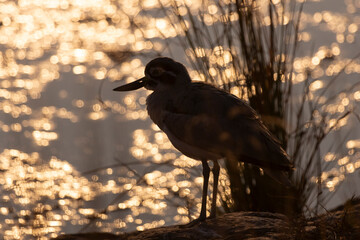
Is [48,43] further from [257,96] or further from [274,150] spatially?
[274,150]

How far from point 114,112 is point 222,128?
4.46 m

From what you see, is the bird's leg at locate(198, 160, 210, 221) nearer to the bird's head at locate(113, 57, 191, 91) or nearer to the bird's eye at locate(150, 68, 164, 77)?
the bird's head at locate(113, 57, 191, 91)

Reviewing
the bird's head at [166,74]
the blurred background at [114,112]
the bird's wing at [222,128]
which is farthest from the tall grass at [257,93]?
the bird's wing at [222,128]

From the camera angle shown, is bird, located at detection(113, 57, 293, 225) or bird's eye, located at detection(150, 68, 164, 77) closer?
bird, located at detection(113, 57, 293, 225)

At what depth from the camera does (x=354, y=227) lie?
5.95 metres

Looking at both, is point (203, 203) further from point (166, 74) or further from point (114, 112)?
point (114, 112)

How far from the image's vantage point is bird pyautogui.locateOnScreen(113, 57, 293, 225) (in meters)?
6.18

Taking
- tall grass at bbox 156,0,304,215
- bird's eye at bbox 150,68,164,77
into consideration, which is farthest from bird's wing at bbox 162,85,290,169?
tall grass at bbox 156,0,304,215

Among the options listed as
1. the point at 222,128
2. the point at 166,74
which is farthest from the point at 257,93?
the point at 222,128

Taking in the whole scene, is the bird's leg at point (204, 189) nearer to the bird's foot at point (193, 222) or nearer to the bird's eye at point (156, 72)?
the bird's foot at point (193, 222)

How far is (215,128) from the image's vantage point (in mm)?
6418

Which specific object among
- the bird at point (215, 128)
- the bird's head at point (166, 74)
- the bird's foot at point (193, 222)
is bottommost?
the bird's foot at point (193, 222)

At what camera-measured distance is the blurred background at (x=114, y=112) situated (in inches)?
288

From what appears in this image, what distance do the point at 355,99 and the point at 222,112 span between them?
203 inches
